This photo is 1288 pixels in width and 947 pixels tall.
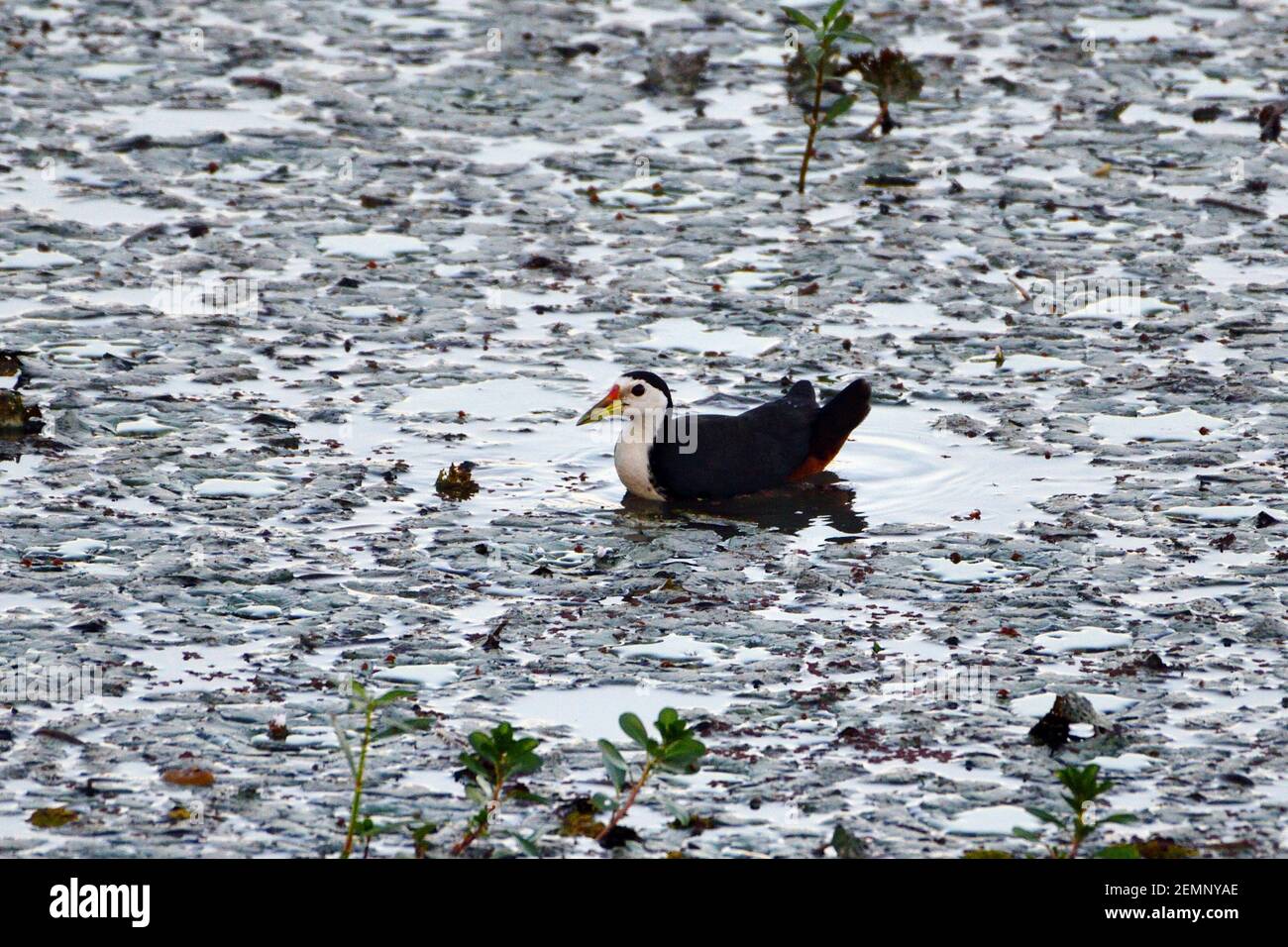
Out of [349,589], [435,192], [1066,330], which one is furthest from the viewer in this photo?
[435,192]

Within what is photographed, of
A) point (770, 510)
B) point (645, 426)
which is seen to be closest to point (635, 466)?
point (645, 426)

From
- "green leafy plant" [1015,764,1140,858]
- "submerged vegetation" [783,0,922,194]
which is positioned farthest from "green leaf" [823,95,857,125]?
"green leafy plant" [1015,764,1140,858]

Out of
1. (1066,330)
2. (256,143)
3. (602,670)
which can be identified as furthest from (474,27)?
(602,670)

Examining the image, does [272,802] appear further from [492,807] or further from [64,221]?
[64,221]

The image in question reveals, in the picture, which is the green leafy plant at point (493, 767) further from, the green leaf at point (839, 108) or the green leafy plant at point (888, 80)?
the green leafy plant at point (888, 80)

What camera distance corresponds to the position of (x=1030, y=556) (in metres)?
9.12

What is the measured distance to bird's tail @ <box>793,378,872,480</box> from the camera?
10.1 metres

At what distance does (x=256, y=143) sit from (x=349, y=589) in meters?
7.38

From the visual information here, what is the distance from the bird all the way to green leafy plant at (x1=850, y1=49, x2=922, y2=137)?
613cm

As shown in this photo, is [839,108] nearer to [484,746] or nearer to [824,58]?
[824,58]

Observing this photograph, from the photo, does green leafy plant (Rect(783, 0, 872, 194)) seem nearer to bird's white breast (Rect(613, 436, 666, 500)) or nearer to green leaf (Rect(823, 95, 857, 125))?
green leaf (Rect(823, 95, 857, 125))

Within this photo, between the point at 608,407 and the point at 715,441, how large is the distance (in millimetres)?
597

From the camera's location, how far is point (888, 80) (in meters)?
15.8
